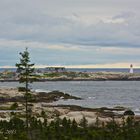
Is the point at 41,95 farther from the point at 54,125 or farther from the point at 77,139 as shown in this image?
the point at 77,139

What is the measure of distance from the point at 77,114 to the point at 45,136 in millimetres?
28296

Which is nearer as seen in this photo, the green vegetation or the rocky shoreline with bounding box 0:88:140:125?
the green vegetation

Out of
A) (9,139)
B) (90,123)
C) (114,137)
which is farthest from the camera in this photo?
(90,123)

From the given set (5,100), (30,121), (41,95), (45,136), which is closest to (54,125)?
(30,121)

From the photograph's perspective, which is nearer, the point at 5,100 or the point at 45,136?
the point at 45,136

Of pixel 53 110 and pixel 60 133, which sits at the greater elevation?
pixel 60 133

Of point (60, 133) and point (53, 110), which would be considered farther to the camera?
point (53, 110)

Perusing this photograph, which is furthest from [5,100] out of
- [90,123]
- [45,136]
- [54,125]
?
[45,136]

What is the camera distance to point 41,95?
140250 millimetres

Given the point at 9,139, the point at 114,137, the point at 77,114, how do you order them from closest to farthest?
the point at 9,139
the point at 114,137
the point at 77,114

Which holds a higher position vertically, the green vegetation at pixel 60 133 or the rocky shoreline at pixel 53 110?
the green vegetation at pixel 60 133

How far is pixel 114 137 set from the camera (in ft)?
160

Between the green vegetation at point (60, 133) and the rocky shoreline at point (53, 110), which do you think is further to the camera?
the rocky shoreline at point (53, 110)

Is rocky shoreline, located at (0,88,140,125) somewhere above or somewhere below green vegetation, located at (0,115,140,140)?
below
